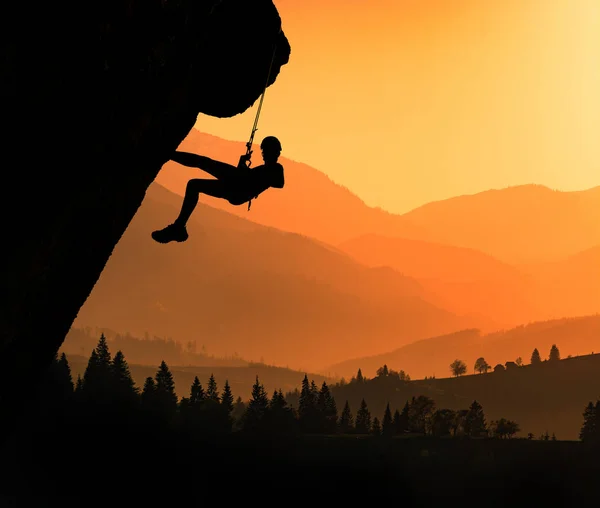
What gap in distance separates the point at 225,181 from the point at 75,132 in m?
4.66

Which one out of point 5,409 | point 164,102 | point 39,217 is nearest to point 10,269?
point 39,217

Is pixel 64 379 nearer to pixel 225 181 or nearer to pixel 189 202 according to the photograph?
pixel 189 202

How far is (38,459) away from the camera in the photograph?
188 m

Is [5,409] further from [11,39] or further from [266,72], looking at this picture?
[266,72]

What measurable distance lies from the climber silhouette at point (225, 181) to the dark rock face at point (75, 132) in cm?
123

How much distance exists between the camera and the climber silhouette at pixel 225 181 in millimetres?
12766

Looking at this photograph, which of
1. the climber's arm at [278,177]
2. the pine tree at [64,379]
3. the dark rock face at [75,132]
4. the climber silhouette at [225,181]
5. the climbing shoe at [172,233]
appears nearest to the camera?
the dark rock face at [75,132]

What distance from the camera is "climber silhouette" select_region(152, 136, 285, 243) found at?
12766 mm

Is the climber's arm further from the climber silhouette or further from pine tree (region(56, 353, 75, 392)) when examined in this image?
pine tree (region(56, 353, 75, 392))

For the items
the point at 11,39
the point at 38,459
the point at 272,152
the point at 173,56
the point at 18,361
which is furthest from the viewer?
the point at 38,459

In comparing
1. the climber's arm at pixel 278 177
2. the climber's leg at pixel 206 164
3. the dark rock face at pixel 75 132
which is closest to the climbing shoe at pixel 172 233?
the climber's leg at pixel 206 164

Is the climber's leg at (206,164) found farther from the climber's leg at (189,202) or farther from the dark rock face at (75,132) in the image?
the dark rock face at (75,132)

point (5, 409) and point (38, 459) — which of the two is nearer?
point (5, 409)

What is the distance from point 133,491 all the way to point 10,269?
202m
